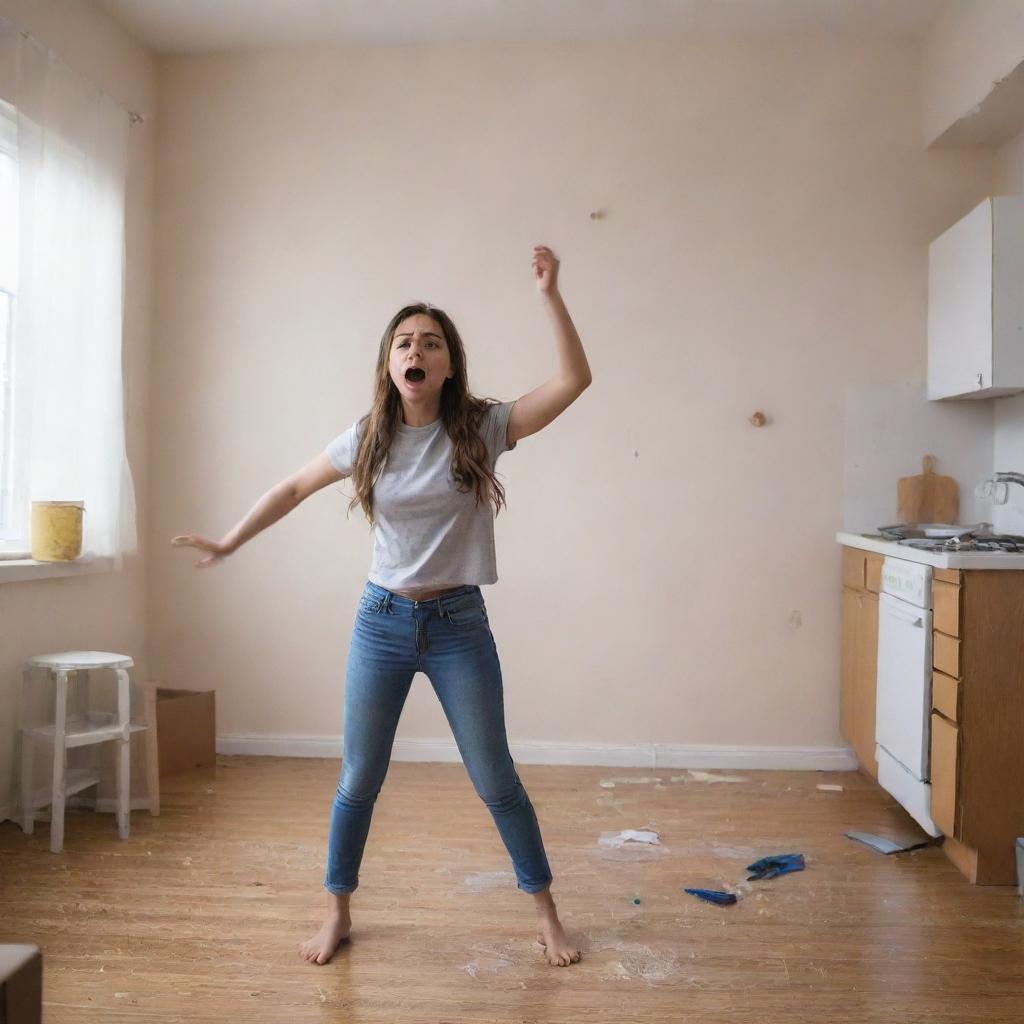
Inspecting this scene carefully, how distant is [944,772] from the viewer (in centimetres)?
269

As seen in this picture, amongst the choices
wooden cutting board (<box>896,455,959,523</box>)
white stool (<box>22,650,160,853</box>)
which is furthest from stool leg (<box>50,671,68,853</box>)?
wooden cutting board (<box>896,455,959,523</box>)

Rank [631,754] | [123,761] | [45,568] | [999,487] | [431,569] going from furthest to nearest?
[631,754]
[999,487]
[45,568]
[123,761]
[431,569]

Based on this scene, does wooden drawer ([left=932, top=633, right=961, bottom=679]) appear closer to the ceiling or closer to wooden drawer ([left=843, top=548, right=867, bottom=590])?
wooden drawer ([left=843, top=548, right=867, bottom=590])

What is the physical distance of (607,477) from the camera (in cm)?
385

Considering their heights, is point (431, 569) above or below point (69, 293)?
below

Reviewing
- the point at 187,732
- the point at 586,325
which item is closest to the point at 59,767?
the point at 187,732

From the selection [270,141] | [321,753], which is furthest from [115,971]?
[270,141]

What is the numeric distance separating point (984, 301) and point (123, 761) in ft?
10.0

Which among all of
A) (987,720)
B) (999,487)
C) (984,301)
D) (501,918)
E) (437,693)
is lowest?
(501,918)

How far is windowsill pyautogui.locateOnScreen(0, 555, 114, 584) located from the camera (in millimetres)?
2979

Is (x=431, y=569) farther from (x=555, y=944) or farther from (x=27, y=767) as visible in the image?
(x=27, y=767)

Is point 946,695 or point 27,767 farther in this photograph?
point 27,767

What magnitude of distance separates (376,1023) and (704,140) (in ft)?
10.7

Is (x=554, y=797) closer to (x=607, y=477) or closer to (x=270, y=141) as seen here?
(x=607, y=477)
